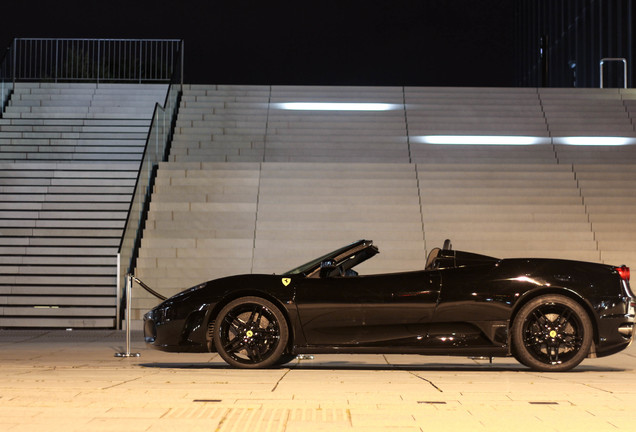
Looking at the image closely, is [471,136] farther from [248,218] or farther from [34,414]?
[34,414]

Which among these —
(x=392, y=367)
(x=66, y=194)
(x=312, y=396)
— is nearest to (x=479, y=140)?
(x=66, y=194)

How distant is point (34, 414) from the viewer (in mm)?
5895

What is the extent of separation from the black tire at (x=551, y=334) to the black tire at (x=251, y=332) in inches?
79.5

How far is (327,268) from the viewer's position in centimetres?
921

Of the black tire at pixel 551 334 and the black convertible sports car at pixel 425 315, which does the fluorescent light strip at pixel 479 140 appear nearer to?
the black convertible sports car at pixel 425 315

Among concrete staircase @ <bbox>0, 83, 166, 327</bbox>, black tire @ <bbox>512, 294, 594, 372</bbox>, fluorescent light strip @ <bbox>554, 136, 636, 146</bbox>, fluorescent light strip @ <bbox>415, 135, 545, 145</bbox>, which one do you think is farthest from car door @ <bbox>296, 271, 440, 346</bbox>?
fluorescent light strip @ <bbox>554, 136, 636, 146</bbox>

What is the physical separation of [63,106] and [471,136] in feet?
34.2

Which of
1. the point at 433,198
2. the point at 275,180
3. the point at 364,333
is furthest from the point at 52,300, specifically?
the point at 364,333

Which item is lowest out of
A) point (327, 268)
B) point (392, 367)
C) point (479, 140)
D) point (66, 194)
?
point (392, 367)

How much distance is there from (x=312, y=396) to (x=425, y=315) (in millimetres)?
2341

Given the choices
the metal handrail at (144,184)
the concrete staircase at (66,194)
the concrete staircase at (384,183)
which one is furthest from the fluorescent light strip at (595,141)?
the concrete staircase at (66,194)

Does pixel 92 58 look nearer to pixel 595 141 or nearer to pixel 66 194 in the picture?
pixel 66 194

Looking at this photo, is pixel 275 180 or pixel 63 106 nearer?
pixel 275 180

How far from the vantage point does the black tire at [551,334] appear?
8898 mm
